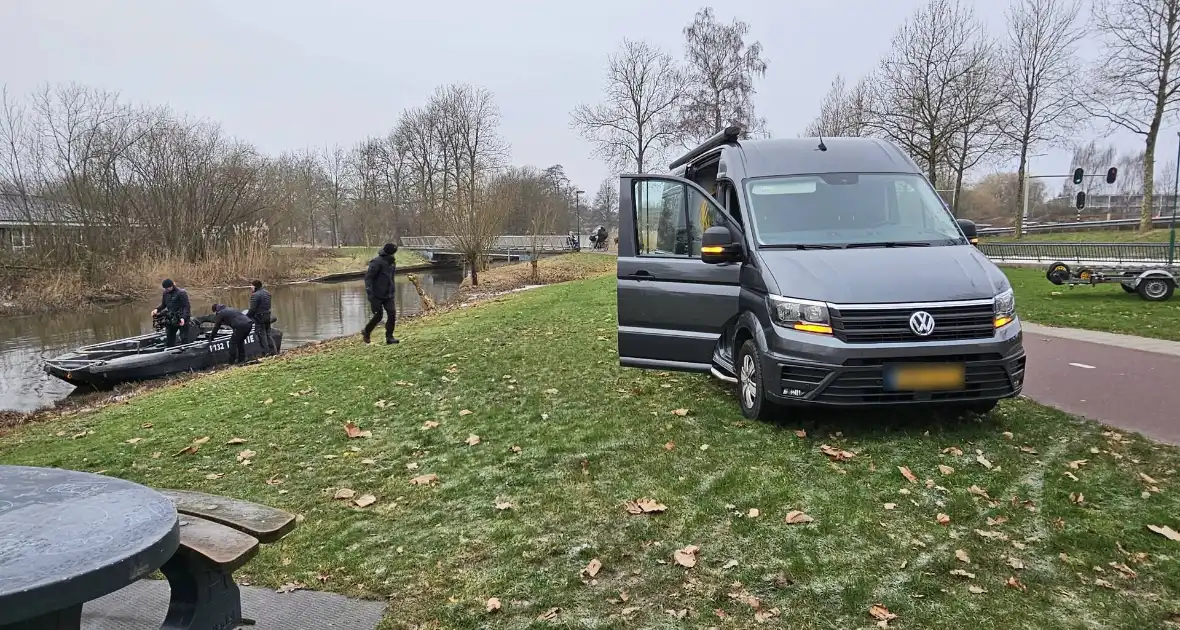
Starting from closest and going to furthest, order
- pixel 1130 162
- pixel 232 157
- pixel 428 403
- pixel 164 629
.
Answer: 1. pixel 164 629
2. pixel 428 403
3. pixel 232 157
4. pixel 1130 162

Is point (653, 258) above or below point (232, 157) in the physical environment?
below

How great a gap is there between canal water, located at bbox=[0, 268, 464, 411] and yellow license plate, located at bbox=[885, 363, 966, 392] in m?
13.5

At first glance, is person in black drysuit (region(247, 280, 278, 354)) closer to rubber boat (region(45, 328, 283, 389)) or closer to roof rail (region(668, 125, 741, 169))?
rubber boat (region(45, 328, 283, 389))

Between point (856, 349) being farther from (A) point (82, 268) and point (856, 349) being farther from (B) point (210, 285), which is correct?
(B) point (210, 285)

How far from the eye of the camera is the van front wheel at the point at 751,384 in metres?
5.47

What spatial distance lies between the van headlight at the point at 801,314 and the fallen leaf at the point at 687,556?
6.57 feet

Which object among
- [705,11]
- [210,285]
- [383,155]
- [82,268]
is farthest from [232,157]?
[705,11]

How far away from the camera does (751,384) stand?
5.72 metres

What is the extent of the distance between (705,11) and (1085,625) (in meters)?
44.0

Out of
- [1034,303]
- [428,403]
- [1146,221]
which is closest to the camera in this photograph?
[428,403]

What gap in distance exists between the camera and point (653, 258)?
6.49 m

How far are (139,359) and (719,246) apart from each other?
47.4 feet

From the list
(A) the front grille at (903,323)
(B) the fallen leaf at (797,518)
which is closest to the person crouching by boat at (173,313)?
(A) the front grille at (903,323)

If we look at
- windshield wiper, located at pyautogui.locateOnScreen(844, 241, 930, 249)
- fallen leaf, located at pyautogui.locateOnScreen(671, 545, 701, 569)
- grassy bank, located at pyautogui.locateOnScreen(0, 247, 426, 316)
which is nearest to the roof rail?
windshield wiper, located at pyautogui.locateOnScreen(844, 241, 930, 249)
